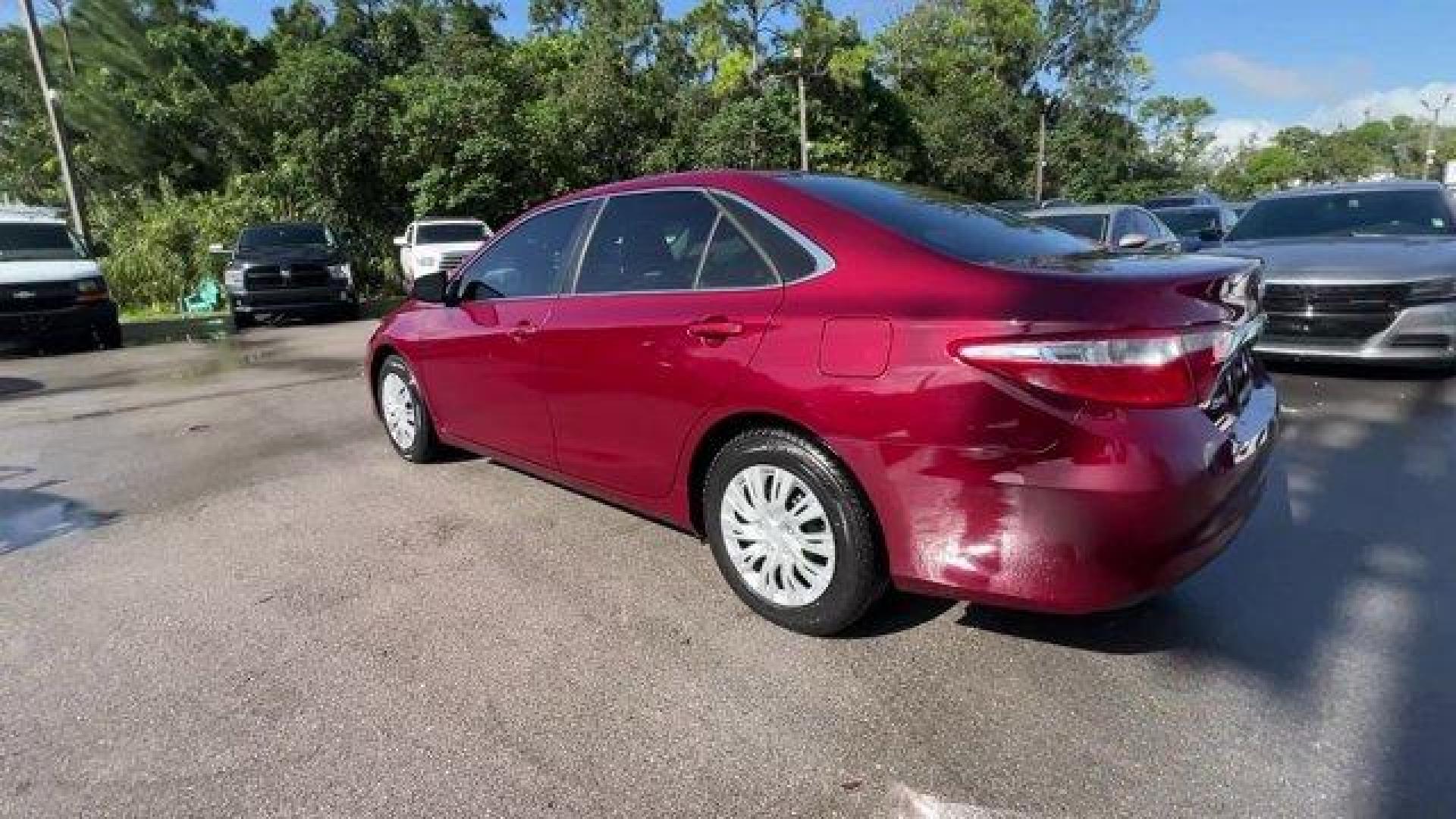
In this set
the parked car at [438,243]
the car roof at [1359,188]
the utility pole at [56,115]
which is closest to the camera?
the car roof at [1359,188]

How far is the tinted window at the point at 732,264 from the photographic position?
331cm

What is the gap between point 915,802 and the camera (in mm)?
2420

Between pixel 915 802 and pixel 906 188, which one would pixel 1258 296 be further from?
pixel 915 802

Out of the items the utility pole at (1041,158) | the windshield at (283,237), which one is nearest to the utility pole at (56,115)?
the windshield at (283,237)

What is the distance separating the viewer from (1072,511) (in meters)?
2.61

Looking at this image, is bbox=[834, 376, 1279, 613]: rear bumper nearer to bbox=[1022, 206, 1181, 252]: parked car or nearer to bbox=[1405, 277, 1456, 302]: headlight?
bbox=[1405, 277, 1456, 302]: headlight

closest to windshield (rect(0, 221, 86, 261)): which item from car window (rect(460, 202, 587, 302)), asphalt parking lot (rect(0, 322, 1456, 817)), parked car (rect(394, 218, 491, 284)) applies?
parked car (rect(394, 218, 491, 284))

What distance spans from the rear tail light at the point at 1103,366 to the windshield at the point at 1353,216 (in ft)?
20.1

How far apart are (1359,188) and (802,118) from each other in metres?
25.0

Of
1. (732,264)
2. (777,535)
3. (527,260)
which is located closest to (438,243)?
(527,260)

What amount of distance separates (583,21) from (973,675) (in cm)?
4653

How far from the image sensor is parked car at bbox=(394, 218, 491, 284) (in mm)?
17797

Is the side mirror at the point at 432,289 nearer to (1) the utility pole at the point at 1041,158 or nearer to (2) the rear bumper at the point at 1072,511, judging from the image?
(2) the rear bumper at the point at 1072,511

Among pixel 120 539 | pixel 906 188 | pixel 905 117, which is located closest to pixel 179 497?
pixel 120 539
